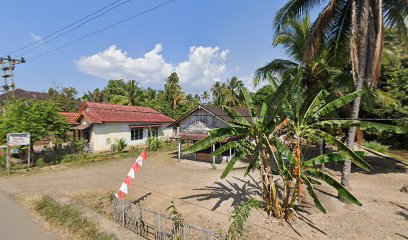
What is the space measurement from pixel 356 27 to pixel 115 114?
71.7ft

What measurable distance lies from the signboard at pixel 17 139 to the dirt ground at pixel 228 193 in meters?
2.14

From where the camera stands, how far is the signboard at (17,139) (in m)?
13.2

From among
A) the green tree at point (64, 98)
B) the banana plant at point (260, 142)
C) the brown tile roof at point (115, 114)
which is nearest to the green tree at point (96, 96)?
the green tree at point (64, 98)

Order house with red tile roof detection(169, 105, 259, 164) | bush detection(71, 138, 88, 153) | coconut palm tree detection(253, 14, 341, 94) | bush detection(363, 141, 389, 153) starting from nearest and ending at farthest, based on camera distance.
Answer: coconut palm tree detection(253, 14, 341, 94) → house with red tile roof detection(169, 105, 259, 164) → bush detection(71, 138, 88, 153) → bush detection(363, 141, 389, 153)

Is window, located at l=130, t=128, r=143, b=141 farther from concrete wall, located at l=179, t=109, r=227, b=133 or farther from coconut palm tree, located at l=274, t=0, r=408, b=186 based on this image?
coconut palm tree, located at l=274, t=0, r=408, b=186

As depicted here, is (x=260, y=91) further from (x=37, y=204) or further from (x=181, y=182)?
(x=37, y=204)

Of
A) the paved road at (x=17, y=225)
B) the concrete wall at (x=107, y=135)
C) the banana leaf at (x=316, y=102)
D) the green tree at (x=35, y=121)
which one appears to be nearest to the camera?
the paved road at (x=17, y=225)

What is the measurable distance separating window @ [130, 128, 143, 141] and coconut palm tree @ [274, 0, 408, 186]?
758 inches

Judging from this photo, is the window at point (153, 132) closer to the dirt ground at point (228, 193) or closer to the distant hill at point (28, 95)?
the dirt ground at point (228, 193)

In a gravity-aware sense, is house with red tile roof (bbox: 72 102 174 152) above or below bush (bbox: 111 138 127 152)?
above

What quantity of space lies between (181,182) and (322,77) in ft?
37.3

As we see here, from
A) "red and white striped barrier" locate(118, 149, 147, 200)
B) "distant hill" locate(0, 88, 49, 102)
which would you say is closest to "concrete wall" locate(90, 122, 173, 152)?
"red and white striped barrier" locate(118, 149, 147, 200)

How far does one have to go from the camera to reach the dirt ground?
713cm

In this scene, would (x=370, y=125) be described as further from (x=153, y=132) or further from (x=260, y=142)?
(x=153, y=132)
